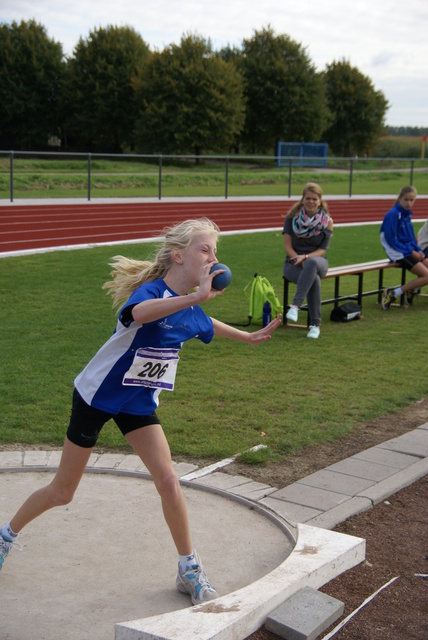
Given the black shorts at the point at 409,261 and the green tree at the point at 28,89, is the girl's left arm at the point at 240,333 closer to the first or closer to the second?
the black shorts at the point at 409,261

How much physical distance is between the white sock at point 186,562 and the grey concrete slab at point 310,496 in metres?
1.19

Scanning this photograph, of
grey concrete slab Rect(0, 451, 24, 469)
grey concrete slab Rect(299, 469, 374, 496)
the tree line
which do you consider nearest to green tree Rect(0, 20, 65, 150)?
the tree line

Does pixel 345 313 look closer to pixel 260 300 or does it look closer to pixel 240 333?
pixel 260 300

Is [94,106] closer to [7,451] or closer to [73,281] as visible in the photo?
[73,281]

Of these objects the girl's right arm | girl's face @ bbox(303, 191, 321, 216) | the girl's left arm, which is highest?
girl's face @ bbox(303, 191, 321, 216)

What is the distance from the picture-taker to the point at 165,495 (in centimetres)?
332

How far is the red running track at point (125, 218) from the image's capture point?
1714 cm

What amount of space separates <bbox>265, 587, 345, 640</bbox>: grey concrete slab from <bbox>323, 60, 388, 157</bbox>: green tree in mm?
72225

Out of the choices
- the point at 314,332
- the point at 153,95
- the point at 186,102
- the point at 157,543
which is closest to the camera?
the point at 157,543

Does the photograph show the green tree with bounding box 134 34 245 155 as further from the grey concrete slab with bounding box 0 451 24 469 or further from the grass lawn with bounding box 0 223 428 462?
the grey concrete slab with bounding box 0 451 24 469

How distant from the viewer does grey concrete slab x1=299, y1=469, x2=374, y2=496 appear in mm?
4652

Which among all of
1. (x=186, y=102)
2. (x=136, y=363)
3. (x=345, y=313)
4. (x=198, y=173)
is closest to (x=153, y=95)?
(x=186, y=102)

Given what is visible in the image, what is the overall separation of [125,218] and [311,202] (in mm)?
12176

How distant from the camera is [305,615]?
320 cm
